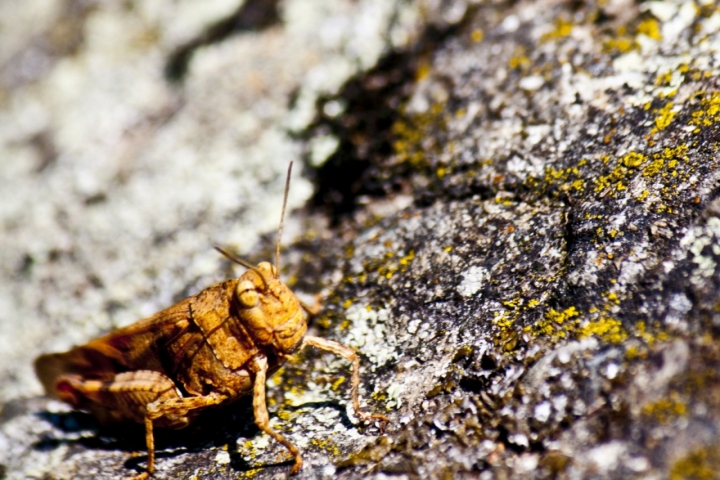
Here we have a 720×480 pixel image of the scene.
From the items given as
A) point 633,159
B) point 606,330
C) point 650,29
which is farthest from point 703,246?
point 650,29

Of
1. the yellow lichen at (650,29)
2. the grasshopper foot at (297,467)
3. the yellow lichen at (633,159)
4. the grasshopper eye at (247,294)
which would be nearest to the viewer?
the grasshopper foot at (297,467)

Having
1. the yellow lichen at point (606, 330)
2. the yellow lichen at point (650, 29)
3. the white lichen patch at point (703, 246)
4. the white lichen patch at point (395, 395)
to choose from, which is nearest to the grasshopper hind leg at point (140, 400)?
the white lichen patch at point (395, 395)

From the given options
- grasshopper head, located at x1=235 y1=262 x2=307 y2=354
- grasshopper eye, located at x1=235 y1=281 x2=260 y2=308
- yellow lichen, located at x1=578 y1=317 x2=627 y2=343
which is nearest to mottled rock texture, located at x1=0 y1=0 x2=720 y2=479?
yellow lichen, located at x1=578 y1=317 x2=627 y2=343

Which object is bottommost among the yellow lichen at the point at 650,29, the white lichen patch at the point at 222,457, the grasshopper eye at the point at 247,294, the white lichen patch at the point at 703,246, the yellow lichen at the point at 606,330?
the yellow lichen at the point at 606,330

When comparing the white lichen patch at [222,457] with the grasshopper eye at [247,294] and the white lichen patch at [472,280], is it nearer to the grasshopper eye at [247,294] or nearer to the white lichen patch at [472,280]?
the grasshopper eye at [247,294]

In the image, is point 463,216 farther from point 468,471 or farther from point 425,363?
point 468,471

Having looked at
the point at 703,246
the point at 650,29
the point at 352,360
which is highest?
the point at 650,29

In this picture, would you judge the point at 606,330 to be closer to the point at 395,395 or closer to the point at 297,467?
the point at 395,395
